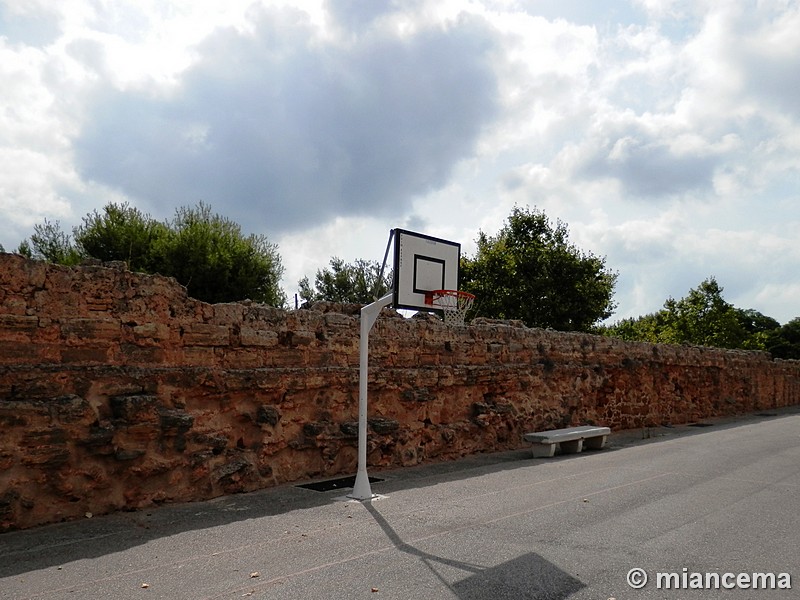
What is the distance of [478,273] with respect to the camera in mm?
32500

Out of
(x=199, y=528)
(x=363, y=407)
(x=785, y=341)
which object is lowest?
(x=199, y=528)

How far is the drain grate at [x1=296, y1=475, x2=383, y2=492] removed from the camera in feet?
25.9

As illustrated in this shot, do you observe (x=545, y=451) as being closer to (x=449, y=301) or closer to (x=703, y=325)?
(x=449, y=301)

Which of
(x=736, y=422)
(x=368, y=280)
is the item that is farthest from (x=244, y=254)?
(x=736, y=422)

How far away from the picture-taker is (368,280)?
39.5 meters

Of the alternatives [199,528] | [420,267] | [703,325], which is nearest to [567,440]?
[420,267]

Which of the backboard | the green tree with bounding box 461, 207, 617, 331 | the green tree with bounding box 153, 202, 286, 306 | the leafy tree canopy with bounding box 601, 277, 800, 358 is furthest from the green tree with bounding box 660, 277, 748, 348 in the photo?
the backboard

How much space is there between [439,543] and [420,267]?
4313 millimetres

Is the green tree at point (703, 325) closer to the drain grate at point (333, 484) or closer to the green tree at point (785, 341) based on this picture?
the green tree at point (785, 341)

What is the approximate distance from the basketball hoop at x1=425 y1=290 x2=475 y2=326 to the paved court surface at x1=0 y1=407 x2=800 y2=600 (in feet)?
7.90

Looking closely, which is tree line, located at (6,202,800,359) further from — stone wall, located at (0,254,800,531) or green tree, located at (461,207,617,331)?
stone wall, located at (0,254,800,531)

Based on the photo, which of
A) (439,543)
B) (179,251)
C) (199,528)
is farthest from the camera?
(179,251)

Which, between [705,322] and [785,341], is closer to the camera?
[705,322]

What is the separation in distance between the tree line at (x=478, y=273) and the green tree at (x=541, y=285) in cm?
5
